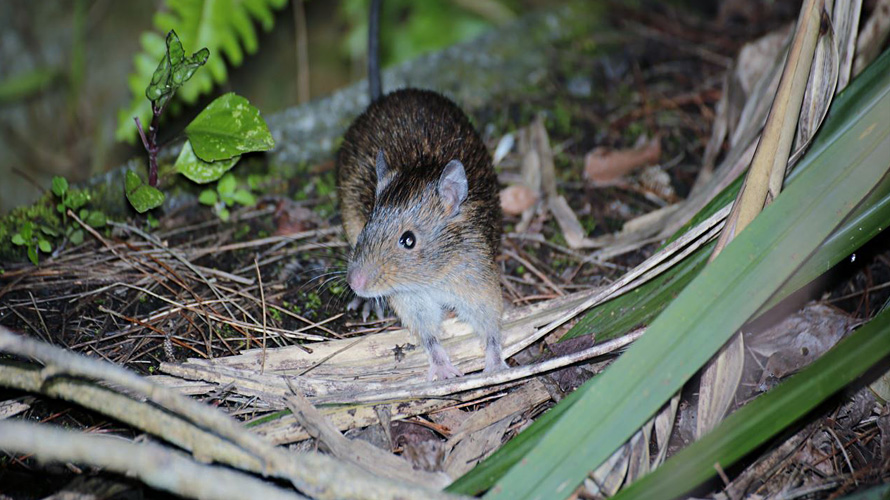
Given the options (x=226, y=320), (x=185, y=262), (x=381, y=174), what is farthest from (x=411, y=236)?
(x=185, y=262)

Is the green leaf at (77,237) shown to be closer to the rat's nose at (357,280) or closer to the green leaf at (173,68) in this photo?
the green leaf at (173,68)

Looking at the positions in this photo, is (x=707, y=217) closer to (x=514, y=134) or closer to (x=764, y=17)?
(x=514, y=134)

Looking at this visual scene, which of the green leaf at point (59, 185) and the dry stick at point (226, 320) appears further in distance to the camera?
the green leaf at point (59, 185)

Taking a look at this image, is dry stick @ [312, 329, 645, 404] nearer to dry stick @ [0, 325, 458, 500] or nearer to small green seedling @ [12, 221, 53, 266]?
dry stick @ [0, 325, 458, 500]

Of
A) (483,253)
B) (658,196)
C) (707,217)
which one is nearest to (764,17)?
(658,196)

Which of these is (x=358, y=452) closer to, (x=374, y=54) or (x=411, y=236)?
(x=411, y=236)

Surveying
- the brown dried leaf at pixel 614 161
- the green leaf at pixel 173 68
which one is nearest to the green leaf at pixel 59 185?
the green leaf at pixel 173 68
